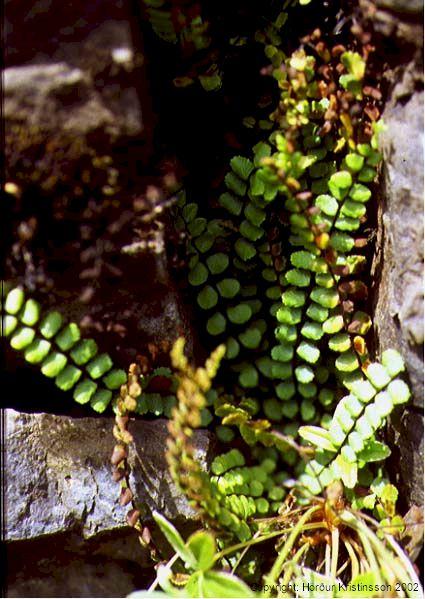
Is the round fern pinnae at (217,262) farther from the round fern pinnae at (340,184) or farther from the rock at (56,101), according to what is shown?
the rock at (56,101)

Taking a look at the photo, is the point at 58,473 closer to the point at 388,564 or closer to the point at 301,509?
the point at 301,509

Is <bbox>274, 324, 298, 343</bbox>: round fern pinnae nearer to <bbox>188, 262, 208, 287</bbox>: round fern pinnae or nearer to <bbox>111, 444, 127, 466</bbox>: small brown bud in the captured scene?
<bbox>188, 262, 208, 287</bbox>: round fern pinnae

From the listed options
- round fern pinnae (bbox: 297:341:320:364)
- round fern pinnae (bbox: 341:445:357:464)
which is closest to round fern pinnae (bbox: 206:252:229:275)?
round fern pinnae (bbox: 297:341:320:364)

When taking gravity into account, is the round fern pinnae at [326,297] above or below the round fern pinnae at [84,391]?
above

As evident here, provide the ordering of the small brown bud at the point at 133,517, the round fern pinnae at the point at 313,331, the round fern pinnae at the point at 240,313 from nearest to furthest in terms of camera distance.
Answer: the small brown bud at the point at 133,517 < the round fern pinnae at the point at 313,331 < the round fern pinnae at the point at 240,313

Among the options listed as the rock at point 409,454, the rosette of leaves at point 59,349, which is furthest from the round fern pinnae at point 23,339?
the rock at point 409,454

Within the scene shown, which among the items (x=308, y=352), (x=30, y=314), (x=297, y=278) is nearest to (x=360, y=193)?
(x=297, y=278)
